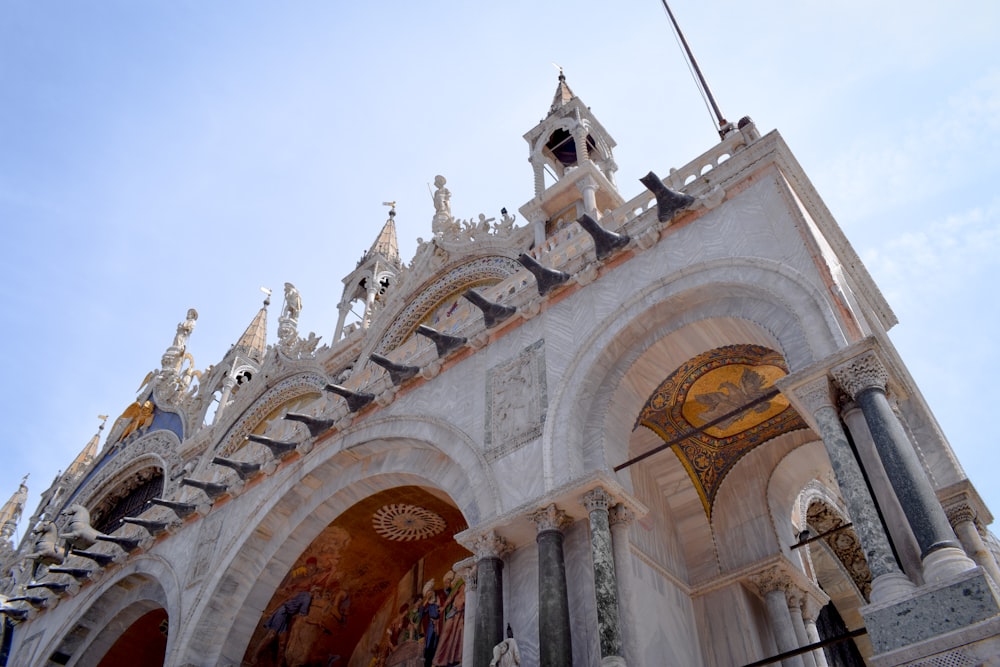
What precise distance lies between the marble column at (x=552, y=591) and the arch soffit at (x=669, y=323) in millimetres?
416

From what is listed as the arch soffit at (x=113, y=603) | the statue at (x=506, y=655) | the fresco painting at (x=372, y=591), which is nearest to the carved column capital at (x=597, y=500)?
the statue at (x=506, y=655)

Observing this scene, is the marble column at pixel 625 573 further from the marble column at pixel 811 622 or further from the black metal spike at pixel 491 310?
the black metal spike at pixel 491 310

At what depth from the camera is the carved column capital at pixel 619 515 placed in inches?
284

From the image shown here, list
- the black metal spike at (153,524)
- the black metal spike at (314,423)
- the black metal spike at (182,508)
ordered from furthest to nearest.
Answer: the black metal spike at (153,524) < the black metal spike at (182,508) < the black metal spike at (314,423)

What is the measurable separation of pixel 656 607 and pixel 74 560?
41.9 feet

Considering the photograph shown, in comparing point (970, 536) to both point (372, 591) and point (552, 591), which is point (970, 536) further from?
point (372, 591)

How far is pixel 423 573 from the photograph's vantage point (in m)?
11.7

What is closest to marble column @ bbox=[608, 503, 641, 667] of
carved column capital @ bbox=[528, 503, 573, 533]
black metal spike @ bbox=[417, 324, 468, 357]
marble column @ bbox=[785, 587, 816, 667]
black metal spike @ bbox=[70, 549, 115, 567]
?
carved column capital @ bbox=[528, 503, 573, 533]

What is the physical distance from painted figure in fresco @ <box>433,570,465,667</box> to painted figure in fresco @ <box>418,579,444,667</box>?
124mm

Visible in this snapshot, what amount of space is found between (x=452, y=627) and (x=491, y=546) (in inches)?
129

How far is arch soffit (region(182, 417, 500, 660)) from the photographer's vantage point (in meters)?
10.2

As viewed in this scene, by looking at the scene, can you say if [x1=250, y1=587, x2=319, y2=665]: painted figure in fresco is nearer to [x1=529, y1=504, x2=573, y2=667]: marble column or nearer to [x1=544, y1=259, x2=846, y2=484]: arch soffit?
[x1=529, y1=504, x2=573, y2=667]: marble column

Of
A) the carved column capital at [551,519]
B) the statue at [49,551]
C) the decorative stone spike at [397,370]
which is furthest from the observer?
the statue at [49,551]

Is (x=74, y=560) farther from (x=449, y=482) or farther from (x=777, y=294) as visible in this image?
(x=777, y=294)
